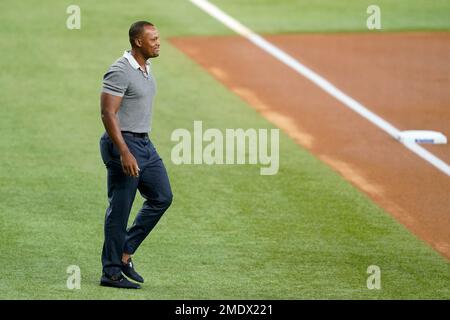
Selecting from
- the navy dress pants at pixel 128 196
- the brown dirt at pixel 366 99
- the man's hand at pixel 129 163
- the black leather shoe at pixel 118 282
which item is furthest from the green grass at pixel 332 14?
the man's hand at pixel 129 163

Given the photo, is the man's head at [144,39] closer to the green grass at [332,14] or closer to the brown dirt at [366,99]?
the brown dirt at [366,99]

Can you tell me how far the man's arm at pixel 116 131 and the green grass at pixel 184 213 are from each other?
0.99m

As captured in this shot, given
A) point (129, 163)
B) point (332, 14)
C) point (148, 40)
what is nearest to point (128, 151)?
point (129, 163)

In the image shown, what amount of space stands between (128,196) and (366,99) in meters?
8.54

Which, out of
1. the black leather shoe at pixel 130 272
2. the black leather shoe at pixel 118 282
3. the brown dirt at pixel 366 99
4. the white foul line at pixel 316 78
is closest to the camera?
the black leather shoe at pixel 118 282

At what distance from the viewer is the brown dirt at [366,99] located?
13.6m

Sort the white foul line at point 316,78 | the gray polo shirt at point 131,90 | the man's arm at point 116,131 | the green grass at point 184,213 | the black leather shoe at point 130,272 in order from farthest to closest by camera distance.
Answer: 1. the white foul line at point 316,78
2. the green grass at point 184,213
3. the black leather shoe at point 130,272
4. the gray polo shirt at point 131,90
5. the man's arm at point 116,131

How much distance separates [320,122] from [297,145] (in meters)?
1.30

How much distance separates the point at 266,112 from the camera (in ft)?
55.4

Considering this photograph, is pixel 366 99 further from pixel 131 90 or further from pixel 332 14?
pixel 131 90

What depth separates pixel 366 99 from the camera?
17859 mm

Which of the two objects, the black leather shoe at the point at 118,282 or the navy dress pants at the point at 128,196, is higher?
the navy dress pants at the point at 128,196
